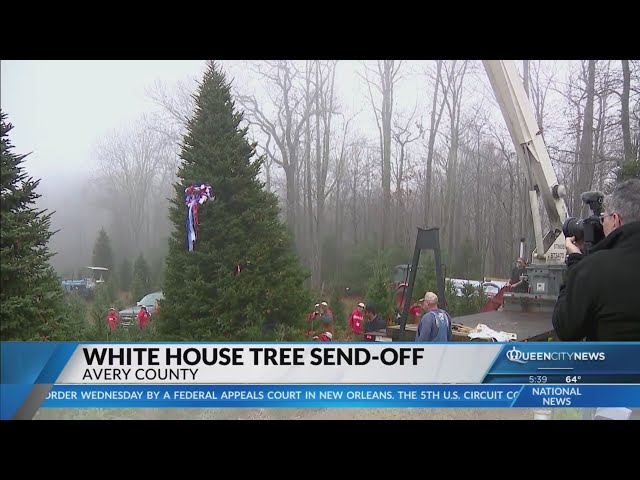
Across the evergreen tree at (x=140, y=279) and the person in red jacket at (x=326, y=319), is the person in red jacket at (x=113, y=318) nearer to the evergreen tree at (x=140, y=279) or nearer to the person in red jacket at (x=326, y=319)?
the evergreen tree at (x=140, y=279)

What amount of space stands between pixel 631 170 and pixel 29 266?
14.2 ft

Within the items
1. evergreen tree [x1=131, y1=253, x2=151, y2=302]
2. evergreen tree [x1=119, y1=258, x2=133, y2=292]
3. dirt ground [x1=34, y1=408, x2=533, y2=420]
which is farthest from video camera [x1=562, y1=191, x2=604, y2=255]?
evergreen tree [x1=119, y1=258, x2=133, y2=292]

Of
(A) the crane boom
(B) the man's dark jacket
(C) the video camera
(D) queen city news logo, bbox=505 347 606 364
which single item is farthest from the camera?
(A) the crane boom

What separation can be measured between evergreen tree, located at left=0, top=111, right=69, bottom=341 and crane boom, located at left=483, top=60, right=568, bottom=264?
131 inches

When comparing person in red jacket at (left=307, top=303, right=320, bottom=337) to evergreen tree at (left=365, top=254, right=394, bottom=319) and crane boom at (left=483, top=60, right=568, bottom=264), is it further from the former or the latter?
crane boom at (left=483, top=60, right=568, bottom=264)

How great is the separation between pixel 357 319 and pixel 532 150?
1.85 metres

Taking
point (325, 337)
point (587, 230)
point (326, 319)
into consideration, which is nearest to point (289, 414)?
point (325, 337)

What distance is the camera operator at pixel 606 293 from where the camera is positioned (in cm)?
228

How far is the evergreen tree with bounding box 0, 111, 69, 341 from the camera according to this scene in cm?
342

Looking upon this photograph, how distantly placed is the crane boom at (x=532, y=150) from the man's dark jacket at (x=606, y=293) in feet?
4.99

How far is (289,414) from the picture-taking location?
11.3 feet

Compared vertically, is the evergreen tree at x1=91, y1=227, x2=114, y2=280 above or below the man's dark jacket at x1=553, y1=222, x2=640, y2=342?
above

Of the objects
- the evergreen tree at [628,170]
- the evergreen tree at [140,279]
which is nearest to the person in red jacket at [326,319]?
the evergreen tree at [140,279]

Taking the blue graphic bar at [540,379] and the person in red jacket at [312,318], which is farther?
the person in red jacket at [312,318]
